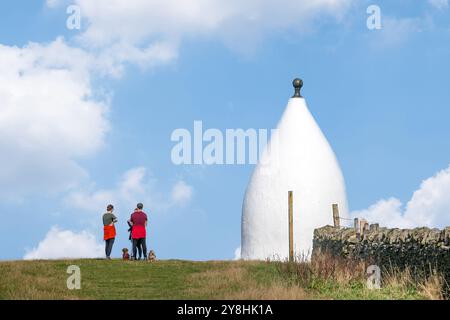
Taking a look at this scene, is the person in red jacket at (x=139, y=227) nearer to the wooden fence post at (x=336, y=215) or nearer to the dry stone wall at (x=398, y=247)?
the dry stone wall at (x=398, y=247)

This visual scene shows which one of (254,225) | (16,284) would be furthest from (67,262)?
(254,225)

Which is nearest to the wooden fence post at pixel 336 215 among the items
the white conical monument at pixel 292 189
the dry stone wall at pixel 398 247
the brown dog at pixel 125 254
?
the white conical monument at pixel 292 189

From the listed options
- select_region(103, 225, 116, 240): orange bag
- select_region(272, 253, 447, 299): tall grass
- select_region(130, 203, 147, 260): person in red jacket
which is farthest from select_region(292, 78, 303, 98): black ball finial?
select_region(272, 253, 447, 299): tall grass

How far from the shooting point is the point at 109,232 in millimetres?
21734

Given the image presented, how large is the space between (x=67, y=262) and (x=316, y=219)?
30.7ft

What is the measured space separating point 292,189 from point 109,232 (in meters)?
7.24

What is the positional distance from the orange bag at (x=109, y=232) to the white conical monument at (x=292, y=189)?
240 inches

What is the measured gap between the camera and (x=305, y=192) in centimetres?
2609

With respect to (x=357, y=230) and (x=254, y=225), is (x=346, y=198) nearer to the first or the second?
(x=254, y=225)

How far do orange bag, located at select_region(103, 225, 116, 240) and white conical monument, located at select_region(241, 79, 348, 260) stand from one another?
6097mm

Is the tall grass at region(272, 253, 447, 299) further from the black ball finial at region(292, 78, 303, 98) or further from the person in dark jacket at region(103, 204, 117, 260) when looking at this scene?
the black ball finial at region(292, 78, 303, 98)

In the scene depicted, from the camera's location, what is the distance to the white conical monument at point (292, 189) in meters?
25.9

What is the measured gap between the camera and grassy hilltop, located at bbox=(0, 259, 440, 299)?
46.2 feet

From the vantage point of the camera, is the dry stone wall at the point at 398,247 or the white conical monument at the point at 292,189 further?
the white conical monument at the point at 292,189
